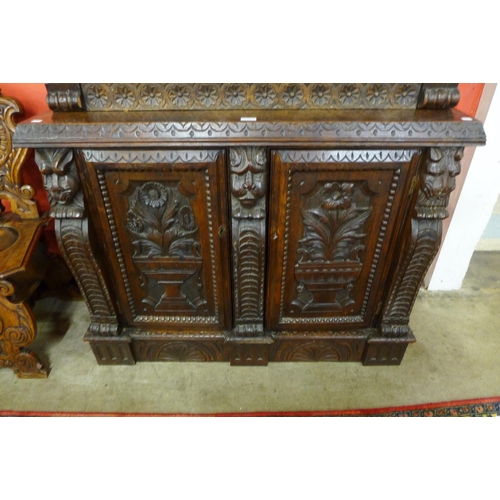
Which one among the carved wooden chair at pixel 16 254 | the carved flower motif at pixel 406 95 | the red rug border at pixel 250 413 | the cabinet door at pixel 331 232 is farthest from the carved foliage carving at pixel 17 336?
the carved flower motif at pixel 406 95

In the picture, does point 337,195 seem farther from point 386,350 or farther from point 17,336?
point 17,336

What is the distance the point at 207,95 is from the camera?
1.16m

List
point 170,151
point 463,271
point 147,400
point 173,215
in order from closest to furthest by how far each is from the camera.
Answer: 1. point 170,151
2. point 173,215
3. point 147,400
4. point 463,271

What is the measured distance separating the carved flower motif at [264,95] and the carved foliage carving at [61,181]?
0.60 meters

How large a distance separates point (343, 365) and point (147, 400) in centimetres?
85

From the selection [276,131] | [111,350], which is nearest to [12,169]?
[111,350]

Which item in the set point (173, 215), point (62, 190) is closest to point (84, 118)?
point (62, 190)

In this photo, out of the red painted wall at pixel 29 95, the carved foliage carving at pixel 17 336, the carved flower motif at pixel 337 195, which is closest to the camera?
the carved flower motif at pixel 337 195

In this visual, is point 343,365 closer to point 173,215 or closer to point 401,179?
point 401,179

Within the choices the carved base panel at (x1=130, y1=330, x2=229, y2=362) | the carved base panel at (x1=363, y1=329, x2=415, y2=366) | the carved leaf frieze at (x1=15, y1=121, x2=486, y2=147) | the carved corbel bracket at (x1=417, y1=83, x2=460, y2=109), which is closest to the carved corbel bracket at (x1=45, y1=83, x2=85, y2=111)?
the carved leaf frieze at (x1=15, y1=121, x2=486, y2=147)

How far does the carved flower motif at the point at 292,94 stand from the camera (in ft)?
3.76

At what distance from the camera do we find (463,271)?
1.94 metres

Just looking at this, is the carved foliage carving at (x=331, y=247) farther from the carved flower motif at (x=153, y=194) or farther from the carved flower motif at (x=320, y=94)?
the carved flower motif at (x=153, y=194)

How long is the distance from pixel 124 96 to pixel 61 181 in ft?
1.09
